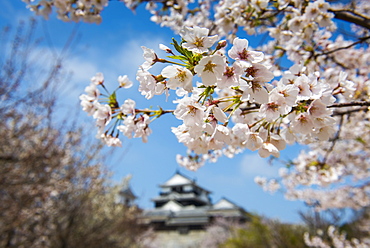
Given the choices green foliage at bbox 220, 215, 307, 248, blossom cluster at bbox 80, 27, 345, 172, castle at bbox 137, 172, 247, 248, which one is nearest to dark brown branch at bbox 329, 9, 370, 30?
blossom cluster at bbox 80, 27, 345, 172

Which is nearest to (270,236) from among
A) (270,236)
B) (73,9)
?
(270,236)

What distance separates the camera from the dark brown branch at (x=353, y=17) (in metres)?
1.82

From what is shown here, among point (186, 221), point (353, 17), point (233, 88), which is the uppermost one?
point (353, 17)

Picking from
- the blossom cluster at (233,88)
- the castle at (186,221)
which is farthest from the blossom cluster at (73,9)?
the castle at (186,221)

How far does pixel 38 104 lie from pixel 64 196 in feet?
10.9

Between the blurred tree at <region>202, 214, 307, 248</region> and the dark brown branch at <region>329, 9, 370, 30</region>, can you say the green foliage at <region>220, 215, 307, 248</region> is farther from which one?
Result: the dark brown branch at <region>329, 9, 370, 30</region>

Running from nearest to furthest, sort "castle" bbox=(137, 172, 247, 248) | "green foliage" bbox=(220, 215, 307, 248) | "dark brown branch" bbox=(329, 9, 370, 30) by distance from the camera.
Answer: "dark brown branch" bbox=(329, 9, 370, 30) < "green foliage" bbox=(220, 215, 307, 248) < "castle" bbox=(137, 172, 247, 248)

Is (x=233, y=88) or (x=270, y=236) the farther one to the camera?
(x=270, y=236)

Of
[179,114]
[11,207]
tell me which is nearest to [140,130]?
[179,114]

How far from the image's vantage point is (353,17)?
1.90 meters

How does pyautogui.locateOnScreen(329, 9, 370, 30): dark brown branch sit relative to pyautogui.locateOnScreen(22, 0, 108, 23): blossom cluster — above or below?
below

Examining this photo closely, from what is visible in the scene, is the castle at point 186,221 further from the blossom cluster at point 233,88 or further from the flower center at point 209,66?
the flower center at point 209,66

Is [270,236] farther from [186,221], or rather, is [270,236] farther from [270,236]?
[186,221]

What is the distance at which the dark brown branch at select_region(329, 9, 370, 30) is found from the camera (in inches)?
71.7
